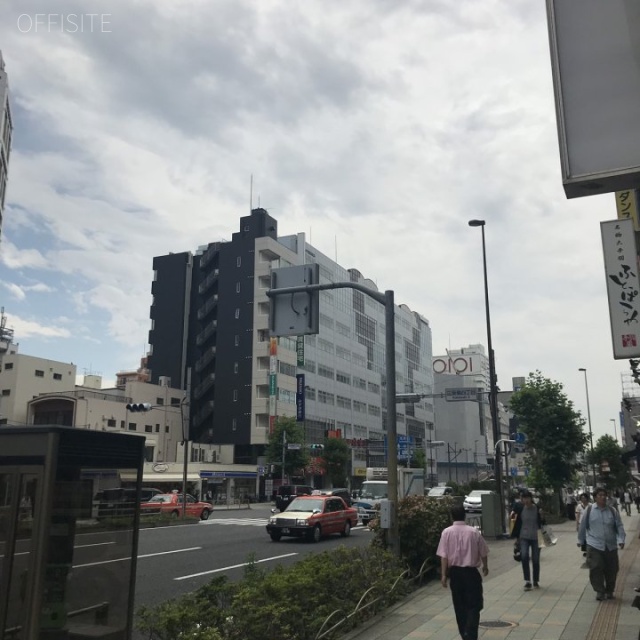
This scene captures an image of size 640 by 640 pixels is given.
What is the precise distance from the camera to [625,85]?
5.02 metres

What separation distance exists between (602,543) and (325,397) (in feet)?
239

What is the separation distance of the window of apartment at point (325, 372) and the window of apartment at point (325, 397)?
7.19 feet

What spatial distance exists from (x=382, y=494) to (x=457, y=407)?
10208 centimetres

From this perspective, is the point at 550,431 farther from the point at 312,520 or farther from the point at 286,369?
the point at 286,369

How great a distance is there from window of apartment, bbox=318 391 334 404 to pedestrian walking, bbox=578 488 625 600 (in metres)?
71.0

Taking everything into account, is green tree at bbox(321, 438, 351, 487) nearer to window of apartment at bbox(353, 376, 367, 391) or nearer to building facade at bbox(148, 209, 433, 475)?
building facade at bbox(148, 209, 433, 475)

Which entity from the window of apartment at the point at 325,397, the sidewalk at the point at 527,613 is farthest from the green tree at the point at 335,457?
the sidewalk at the point at 527,613

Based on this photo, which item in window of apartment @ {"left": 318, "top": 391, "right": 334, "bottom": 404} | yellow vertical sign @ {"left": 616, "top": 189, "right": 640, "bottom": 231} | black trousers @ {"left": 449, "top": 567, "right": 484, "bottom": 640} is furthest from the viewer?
window of apartment @ {"left": 318, "top": 391, "right": 334, "bottom": 404}

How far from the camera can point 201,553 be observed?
19031mm

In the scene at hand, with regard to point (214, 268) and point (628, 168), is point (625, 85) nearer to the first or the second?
point (628, 168)

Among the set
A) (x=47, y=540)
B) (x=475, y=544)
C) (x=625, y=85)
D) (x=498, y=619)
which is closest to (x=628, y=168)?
(x=625, y=85)

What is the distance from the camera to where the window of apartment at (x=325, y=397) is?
267ft

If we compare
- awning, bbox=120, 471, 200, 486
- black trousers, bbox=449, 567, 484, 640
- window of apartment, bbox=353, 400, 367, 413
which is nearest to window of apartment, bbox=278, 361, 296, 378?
awning, bbox=120, 471, 200, 486

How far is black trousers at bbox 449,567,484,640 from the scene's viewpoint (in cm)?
720
